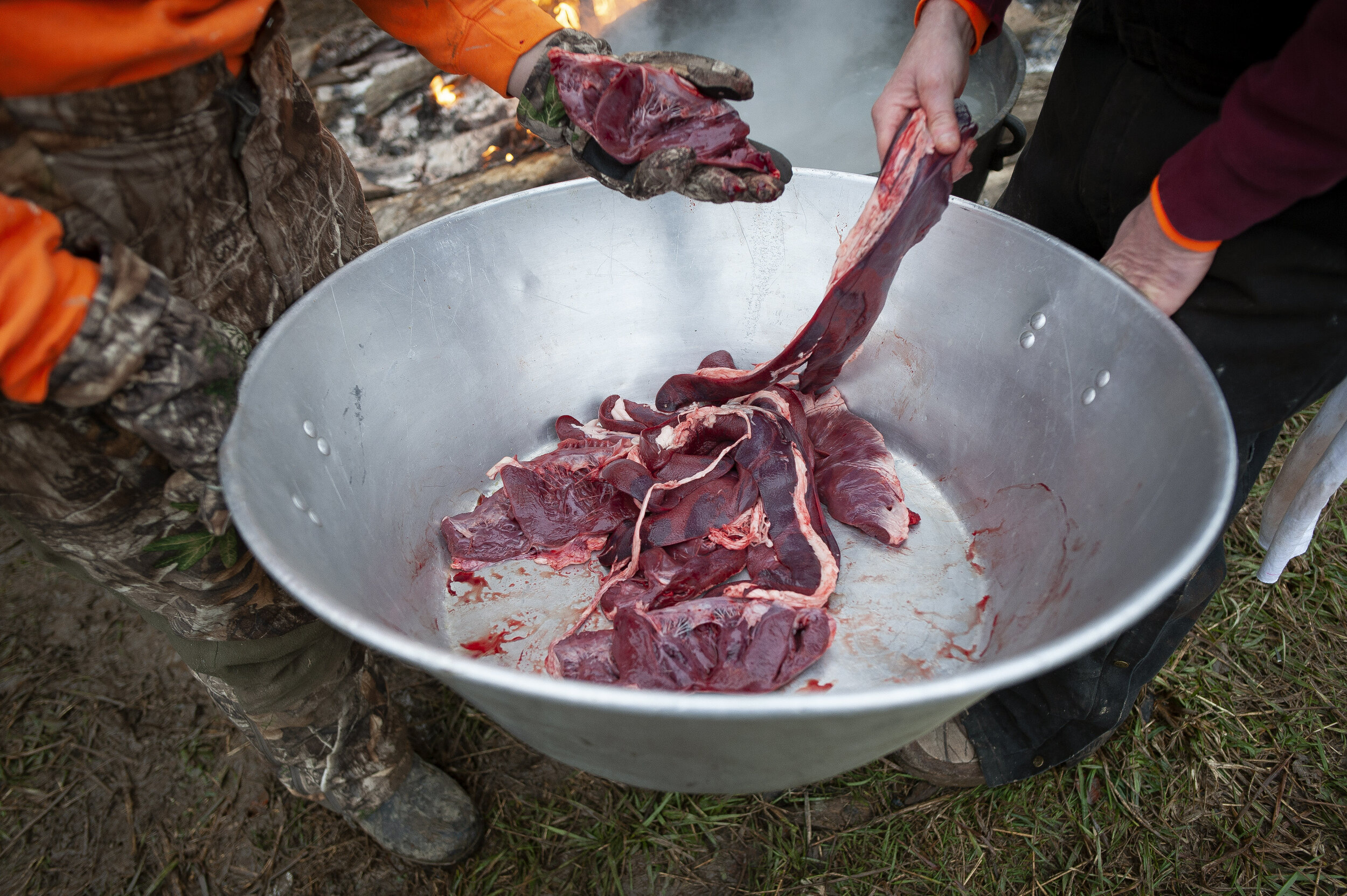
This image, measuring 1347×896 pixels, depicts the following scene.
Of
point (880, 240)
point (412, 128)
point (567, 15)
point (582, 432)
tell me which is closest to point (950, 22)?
point (880, 240)

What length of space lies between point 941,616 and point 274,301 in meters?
1.84

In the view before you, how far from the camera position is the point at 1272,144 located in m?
1.32

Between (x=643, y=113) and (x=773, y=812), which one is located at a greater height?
(x=643, y=113)

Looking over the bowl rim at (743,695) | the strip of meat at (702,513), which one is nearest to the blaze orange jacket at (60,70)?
the bowl rim at (743,695)

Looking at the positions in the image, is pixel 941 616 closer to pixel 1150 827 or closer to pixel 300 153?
pixel 1150 827

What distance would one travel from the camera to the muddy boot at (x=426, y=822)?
Answer: 7.75 ft

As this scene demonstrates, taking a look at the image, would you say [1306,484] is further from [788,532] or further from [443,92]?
[443,92]

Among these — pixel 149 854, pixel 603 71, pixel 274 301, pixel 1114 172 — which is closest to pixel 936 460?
pixel 1114 172

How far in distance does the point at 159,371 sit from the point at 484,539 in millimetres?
936

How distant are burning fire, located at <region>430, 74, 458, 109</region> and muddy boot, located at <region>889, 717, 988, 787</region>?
394cm

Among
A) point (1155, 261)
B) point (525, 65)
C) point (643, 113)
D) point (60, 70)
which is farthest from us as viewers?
point (525, 65)

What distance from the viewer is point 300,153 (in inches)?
68.9

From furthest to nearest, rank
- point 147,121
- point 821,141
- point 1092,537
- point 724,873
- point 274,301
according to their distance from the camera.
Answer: point 821,141 → point 724,873 → point 274,301 → point 1092,537 → point 147,121

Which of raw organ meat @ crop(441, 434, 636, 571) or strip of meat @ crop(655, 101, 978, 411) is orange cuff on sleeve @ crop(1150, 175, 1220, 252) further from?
raw organ meat @ crop(441, 434, 636, 571)
